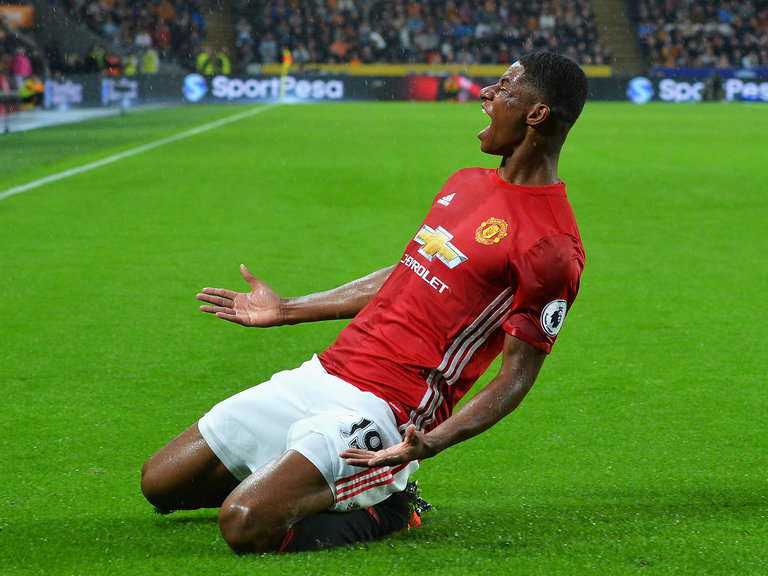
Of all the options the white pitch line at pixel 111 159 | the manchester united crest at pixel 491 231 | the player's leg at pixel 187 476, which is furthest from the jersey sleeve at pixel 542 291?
the white pitch line at pixel 111 159

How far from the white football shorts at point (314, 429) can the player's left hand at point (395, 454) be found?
220 millimetres

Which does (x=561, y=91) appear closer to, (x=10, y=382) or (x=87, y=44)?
(x=10, y=382)

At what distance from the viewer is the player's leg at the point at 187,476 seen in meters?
3.58

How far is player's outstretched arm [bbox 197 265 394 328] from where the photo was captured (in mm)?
3797

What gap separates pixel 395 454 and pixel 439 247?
30.3 inches

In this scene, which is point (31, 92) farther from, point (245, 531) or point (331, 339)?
point (245, 531)

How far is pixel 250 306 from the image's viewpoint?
150 inches

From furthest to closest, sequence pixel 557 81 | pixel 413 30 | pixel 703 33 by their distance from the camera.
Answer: pixel 413 30 < pixel 703 33 < pixel 557 81

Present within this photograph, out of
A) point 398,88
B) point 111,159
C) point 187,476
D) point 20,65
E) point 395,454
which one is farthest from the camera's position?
point 398,88

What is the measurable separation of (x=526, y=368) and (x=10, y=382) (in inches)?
129

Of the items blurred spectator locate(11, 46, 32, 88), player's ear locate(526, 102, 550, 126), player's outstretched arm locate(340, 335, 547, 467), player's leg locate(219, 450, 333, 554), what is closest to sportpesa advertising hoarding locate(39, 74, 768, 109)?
blurred spectator locate(11, 46, 32, 88)

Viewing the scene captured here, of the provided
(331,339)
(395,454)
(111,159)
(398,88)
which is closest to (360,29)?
(398,88)

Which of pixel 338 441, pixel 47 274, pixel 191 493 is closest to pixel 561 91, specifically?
pixel 338 441

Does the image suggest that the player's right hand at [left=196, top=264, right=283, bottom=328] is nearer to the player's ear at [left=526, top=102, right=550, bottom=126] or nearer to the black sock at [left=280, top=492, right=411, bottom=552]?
the black sock at [left=280, top=492, right=411, bottom=552]
